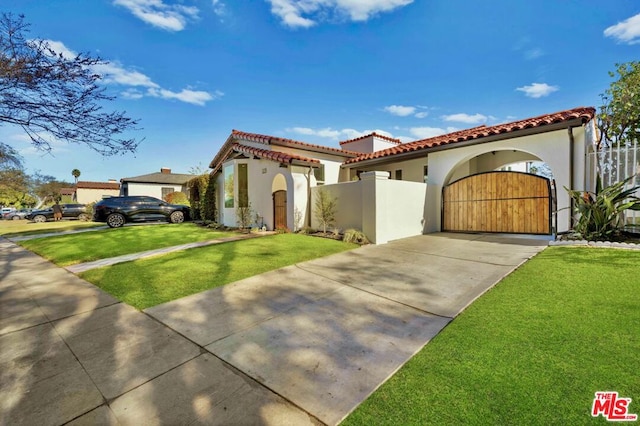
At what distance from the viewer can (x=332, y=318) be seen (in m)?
3.59

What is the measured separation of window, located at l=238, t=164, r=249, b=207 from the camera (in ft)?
44.2

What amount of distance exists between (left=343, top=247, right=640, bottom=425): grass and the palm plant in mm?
3380

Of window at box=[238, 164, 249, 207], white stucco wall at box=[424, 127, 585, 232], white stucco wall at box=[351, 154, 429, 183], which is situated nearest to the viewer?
white stucco wall at box=[424, 127, 585, 232]

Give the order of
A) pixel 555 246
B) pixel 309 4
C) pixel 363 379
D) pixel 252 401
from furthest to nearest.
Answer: pixel 309 4 → pixel 555 246 → pixel 363 379 → pixel 252 401

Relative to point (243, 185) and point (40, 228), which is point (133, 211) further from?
point (40, 228)

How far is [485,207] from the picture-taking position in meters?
10.0

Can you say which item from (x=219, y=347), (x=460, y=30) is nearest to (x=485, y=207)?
(x=460, y=30)

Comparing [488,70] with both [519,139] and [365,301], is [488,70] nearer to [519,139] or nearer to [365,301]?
[519,139]

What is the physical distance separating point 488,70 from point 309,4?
8.38 meters

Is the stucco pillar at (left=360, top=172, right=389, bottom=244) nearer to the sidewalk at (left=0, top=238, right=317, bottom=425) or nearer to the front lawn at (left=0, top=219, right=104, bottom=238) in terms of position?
the sidewalk at (left=0, top=238, right=317, bottom=425)

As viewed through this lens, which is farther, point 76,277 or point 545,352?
point 76,277

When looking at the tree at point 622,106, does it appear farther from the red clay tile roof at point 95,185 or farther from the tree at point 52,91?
the red clay tile roof at point 95,185

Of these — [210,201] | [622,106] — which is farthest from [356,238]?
[622,106]

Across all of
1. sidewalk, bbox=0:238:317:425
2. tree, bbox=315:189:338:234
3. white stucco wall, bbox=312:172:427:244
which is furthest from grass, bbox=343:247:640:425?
tree, bbox=315:189:338:234
